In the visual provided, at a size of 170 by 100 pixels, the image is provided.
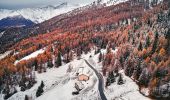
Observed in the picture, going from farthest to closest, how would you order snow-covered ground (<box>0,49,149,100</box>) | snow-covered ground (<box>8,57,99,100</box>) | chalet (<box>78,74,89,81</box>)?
chalet (<box>78,74,89,81</box>) → snow-covered ground (<box>8,57,99,100</box>) → snow-covered ground (<box>0,49,149,100</box>)

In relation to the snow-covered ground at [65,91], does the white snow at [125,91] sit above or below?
above

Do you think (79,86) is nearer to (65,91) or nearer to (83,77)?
(65,91)

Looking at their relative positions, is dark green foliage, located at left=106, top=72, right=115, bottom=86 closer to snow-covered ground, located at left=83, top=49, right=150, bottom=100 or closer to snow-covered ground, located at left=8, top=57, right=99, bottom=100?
snow-covered ground, located at left=83, top=49, right=150, bottom=100

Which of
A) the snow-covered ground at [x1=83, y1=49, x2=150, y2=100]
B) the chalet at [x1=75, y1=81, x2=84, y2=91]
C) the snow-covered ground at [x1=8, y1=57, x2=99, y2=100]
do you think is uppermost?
the snow-covered ground at [x1=83, y1=49, x2=150, y2=100]

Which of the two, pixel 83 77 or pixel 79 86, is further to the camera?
pixel 83 77

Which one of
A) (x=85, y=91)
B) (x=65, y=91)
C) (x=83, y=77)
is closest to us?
(x=85, y=91)

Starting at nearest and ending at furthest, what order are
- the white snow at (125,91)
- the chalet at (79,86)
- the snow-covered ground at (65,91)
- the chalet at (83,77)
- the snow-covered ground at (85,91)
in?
1. the white snow at (125,91)
2. the snow-covered ground at (85,91)
3. the snow-covered ground at (65,91)
4. the chalet at (79,86)
5. the chalet at (83,77)

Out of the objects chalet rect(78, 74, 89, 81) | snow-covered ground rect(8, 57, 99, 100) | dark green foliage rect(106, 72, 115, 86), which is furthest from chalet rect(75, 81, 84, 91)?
dark green foliage rect(106, 72, 115, 86)

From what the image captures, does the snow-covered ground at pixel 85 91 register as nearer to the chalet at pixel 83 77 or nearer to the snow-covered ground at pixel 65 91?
the snow-covered ground at pixel 65 91

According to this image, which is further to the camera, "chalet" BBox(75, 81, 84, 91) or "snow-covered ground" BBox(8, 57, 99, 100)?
"chalet" BBox(75, 81, 84, 91)

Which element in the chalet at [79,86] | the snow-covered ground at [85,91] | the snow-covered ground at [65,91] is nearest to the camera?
the snow-covered ground at [85,91]

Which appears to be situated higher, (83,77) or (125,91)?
(125,91)

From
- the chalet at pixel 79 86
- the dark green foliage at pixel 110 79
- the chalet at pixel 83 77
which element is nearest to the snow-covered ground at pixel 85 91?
the chalet at pixel 79 86

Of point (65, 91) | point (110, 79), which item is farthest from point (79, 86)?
point (110, 79)
